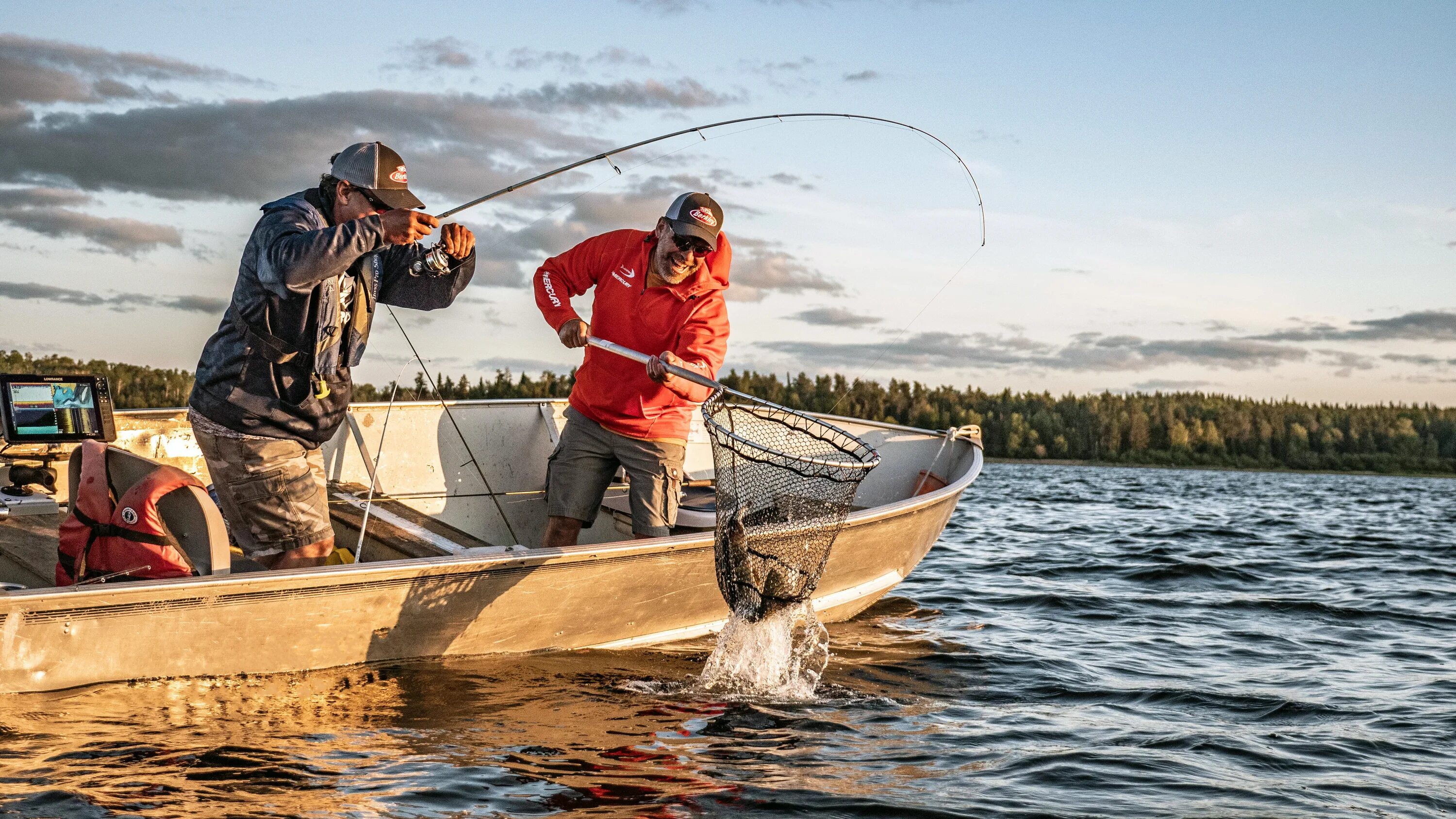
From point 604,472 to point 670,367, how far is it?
903mm

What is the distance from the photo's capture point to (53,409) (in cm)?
628

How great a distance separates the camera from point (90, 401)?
21.1 feet

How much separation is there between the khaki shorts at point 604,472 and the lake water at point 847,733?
768mm

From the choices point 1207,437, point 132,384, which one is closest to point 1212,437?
point 1207,437

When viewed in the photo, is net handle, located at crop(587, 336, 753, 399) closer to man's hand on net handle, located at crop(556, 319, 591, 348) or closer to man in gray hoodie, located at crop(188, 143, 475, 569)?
man's hand on net handle, located at crop(556, 319, 591, 348)

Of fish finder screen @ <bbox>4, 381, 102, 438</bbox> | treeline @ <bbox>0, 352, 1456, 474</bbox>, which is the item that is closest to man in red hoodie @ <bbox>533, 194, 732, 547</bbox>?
fish finder screen @ <bbox>4, 381, 102, 438</bbox>

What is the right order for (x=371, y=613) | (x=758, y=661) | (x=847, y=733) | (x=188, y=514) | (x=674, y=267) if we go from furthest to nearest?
1. (x=758, y=661)
2. (x=674, y=267)
3. (x=371, y=613)
4. (x=847, y=733)
5. (x=188, y=514)

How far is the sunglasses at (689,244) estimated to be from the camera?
5.44m

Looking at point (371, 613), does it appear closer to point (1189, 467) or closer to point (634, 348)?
point (634, 348)

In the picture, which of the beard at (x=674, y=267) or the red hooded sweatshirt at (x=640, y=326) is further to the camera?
the red hooded sweatshirt at (x=640, y=326)

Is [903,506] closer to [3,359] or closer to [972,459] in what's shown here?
[972,459]

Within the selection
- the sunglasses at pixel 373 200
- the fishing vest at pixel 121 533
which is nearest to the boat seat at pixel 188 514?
the fishing vest at pixel 121 533

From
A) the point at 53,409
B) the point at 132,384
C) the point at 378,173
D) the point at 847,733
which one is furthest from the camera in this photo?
the point at 132,384

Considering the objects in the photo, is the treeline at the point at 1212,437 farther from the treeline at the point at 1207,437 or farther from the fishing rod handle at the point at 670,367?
the fishing rod handle at the point at 670,367
